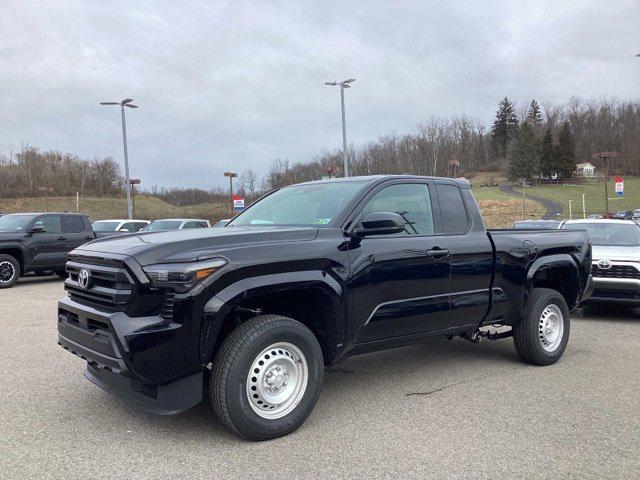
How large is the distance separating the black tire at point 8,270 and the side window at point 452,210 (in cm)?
1223

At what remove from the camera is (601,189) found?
77125 millimetres

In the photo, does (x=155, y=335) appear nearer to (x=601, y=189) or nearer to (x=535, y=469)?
(x=535, y=469)

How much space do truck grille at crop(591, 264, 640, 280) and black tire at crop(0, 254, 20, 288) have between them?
13.1 m

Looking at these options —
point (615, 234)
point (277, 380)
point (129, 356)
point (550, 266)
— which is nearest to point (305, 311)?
point (277, 380)

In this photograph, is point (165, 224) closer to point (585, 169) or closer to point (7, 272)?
point (7, 272)

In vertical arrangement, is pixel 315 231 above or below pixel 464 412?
above

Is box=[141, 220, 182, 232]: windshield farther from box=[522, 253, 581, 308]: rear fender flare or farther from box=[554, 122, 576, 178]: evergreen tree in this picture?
box=[554, 122, 576, 178]: evergreen tree

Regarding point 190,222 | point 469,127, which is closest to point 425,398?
point 190,222

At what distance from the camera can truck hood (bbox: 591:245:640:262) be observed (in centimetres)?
856

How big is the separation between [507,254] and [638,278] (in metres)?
4.33

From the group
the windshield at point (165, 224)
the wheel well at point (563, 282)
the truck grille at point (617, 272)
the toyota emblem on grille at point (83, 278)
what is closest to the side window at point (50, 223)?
the windshield at point (165, 224)

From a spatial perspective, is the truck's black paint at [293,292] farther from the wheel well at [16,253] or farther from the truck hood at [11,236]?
the wheel well at [16,253]

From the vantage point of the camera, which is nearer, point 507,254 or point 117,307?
point 117,307

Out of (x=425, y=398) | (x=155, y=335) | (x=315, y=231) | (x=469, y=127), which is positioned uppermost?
(x=469, y=127)
